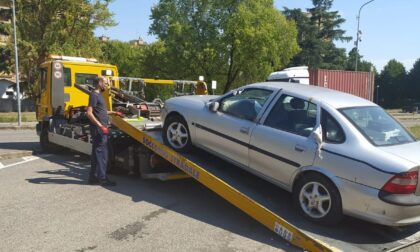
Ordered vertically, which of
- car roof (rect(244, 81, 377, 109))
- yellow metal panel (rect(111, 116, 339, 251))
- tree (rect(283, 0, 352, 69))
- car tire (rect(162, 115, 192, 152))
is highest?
tree (rect(283, 0, 352, 69))

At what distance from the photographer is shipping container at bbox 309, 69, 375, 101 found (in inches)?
851

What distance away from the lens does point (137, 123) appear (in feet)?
28.1

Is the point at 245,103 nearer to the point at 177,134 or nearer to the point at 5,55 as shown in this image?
the point at 177,134

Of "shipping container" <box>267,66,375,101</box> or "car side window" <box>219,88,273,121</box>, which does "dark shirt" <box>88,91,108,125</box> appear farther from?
"shipping container" <box>267,66,375,101</box>

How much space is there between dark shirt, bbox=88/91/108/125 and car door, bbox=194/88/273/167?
5.75 feet

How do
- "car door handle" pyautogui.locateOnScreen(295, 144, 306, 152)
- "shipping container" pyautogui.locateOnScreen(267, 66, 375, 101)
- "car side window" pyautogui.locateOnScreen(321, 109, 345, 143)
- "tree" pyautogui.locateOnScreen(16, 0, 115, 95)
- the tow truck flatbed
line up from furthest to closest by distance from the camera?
"tree" pyautogui.locateOnScreen(16, 0, 115, 95)
"shipping container" pyautogui.locateOnScreen(267, 66, 375, 101)
"car door handle" pyautogui.locateOnScreen(295, 144, 306, 152)
"car side window" pyautogui.locateOnScreen(321, 109, 345, 143)
the tow truck flatbed

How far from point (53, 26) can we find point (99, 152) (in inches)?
1028

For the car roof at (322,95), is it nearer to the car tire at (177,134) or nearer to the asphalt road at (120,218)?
the car tire at (177,134)

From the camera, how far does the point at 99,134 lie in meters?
7.64

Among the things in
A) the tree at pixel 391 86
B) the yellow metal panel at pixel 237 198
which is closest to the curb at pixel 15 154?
the yellow metal panel at pixel 237 198

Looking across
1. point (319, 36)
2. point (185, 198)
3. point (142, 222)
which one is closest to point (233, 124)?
point (185, 198)

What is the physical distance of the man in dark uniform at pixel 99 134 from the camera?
25.0 feet

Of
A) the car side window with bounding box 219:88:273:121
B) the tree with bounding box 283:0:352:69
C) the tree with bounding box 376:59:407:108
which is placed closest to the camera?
the car side window with bounding box 219:88:273:121

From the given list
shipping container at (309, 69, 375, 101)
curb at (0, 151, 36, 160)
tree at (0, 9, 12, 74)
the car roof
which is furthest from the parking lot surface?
tree at (0, 9, 12, 74)
